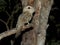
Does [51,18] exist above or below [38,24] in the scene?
below

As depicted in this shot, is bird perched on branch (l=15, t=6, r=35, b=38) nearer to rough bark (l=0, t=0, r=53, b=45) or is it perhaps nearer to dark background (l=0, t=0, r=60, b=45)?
rough bark (l=0, t=0, r=53, b=45)

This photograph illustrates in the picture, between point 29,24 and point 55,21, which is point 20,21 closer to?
point 29,24

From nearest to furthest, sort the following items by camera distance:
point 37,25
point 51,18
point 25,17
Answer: point 37,25 < point 25,17 < point 51,18

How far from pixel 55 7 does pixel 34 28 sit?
3.59 metres

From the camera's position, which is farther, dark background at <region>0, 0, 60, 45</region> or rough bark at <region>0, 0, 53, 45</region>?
Result: dark background at <region>0, 0, 60, 45</region>

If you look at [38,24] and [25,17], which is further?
[25,17]

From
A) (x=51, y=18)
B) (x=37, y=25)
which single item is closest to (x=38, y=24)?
(x=37, y=25)

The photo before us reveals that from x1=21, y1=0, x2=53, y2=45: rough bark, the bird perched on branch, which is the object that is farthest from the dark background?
x1=21, y1=0, x2=53, y2=45: rough bark

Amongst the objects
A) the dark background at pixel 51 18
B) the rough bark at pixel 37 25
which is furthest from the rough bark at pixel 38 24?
the dark background at pixel 51 18

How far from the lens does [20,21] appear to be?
284 centimetres

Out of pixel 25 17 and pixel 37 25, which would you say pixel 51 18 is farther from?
pixel 37 25

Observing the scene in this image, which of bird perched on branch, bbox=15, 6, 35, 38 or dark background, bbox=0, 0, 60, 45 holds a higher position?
bird perched on branch, bbox=15, 6, 35, 38

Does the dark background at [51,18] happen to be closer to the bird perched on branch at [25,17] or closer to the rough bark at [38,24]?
the bird perched on branch at [25,17]

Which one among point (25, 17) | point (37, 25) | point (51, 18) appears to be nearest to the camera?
point (37, 25)
